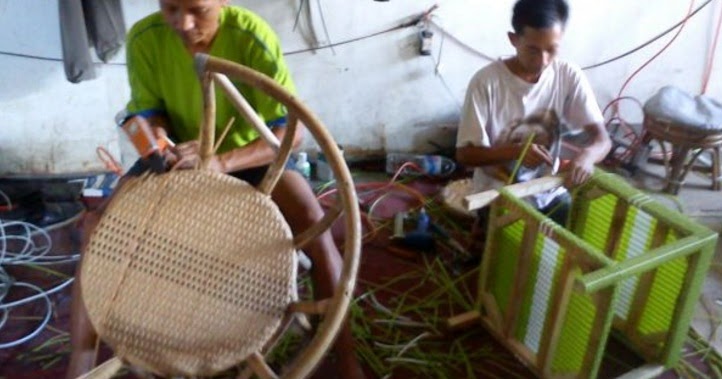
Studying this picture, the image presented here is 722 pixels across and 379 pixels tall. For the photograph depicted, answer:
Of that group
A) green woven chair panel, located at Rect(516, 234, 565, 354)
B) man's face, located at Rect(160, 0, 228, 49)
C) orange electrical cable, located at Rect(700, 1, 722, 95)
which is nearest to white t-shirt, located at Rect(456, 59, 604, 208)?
green woven chair panel, located at Rect(516, 234, 565, 354)

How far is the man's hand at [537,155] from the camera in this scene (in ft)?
5.44

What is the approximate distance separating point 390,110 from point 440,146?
0.99 ft

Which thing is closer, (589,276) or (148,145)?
(148,145)

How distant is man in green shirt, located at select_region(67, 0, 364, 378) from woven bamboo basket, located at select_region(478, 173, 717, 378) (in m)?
0.48

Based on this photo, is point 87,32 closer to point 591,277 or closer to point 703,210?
point 591,277

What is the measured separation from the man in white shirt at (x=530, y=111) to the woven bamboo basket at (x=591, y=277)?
120 millimetres

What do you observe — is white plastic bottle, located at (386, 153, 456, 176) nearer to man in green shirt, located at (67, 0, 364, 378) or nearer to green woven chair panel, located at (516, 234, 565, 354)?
green woven chair panel, located at (516, 234, 565, 354)

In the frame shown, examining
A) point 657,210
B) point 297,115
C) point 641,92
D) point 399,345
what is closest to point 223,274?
point 297,115

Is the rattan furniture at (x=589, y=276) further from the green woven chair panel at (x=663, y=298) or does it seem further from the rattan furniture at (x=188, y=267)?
the rattan furniture at (x=188, y=267)

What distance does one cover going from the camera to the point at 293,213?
55.7 inches

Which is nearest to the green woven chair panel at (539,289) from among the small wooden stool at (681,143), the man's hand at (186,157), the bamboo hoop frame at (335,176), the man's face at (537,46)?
the man's face at (537,46)

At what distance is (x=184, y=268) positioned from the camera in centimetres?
104

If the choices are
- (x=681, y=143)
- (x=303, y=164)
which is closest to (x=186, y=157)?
(x=303, y=164)

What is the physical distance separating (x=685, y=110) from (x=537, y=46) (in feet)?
4.05
